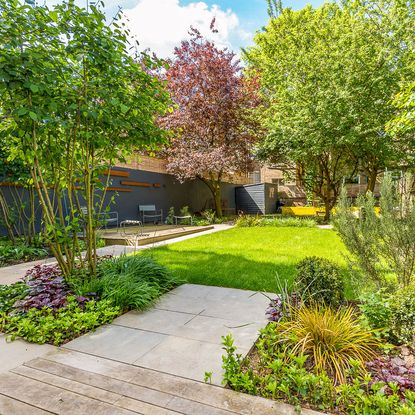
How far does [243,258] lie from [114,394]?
4.10 m

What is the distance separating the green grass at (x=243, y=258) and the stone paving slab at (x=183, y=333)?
0.64 metres

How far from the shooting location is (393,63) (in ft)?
35.2

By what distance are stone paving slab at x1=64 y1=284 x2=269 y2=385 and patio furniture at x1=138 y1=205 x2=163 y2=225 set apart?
8.33 m

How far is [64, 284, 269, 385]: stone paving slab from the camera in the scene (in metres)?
2.13

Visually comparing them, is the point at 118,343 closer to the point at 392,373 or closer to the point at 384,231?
the point at 392,373

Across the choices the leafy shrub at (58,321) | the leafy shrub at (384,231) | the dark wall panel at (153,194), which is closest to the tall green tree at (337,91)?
the dark wall panel at (153,194)

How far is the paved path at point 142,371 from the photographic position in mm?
1647

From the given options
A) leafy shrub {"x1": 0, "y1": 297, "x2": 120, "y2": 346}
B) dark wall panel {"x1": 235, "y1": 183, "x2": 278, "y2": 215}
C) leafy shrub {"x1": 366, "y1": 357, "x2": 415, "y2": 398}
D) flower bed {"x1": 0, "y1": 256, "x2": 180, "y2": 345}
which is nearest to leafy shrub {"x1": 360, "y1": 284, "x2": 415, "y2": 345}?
leafy shrub {"x1": 366, "y1": 357, "x2": 415, "y2": 398}

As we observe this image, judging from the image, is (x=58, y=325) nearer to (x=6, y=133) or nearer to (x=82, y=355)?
(x=82, y=355)

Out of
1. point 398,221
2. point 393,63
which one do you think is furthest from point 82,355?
point 393,63

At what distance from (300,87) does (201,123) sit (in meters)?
4.45

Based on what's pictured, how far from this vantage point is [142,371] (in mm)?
2006

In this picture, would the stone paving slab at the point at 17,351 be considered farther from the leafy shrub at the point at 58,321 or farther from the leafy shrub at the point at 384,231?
the leafy shrub at the point at 384,231

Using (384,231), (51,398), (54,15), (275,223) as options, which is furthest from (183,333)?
(275,223)
